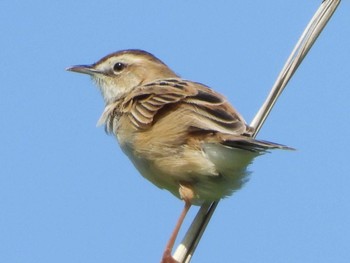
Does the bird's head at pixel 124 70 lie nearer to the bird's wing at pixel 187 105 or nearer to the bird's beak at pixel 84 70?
the bird's beak at pixel 84 70

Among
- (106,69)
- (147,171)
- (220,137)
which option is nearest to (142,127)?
(147,171)

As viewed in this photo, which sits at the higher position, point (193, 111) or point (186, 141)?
point (193, 111)

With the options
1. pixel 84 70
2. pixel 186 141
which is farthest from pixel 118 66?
pixel 186 141

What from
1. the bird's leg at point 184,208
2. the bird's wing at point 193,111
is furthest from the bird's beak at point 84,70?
the bird's leg at point 184,208

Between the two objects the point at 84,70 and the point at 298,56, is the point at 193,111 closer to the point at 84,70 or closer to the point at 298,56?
the point at 298,56

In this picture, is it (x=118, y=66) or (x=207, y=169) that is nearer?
(x=207, y=169)

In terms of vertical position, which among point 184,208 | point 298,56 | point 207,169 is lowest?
point 184,208

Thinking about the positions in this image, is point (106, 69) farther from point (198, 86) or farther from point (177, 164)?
point (177, 164)

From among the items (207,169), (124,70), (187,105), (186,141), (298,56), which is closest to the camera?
(298,56)
